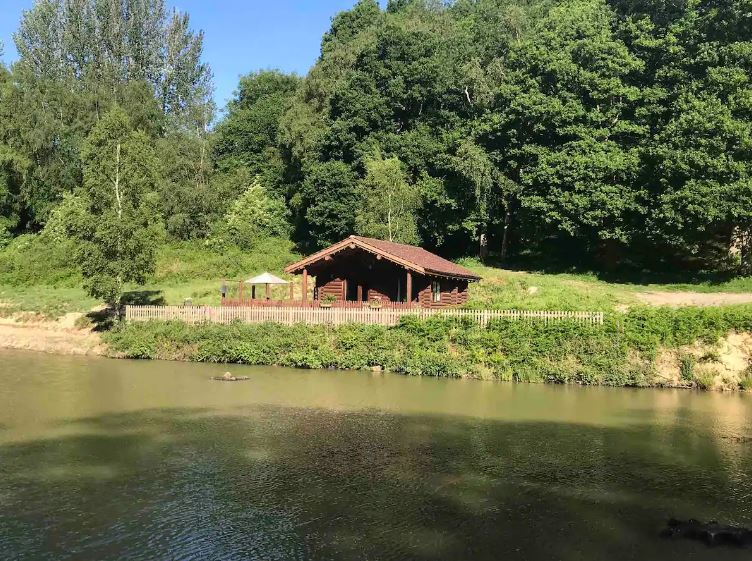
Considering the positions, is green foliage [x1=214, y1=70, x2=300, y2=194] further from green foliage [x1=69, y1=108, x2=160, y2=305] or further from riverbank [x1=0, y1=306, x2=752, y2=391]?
riverbank [x1=0, y1=306, x2=752, y2=391]

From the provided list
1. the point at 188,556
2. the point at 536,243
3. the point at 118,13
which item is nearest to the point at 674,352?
the point at 188,556

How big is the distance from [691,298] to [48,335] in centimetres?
3338

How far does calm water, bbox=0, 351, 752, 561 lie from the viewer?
9.30 metres

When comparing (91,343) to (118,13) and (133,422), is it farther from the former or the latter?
(118,13)

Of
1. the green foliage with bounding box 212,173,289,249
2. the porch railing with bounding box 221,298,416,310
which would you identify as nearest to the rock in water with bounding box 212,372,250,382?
the porch railing with bounding box 221,298,416,310

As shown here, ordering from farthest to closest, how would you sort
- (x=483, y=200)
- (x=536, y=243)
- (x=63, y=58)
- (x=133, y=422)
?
(x=63, y=58), (x=536, y=243), (x=483, y=200), (x=133, y=422)

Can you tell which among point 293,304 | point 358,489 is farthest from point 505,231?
point 358,489

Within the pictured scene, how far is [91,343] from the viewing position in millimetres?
31875

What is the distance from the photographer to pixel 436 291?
3494cm

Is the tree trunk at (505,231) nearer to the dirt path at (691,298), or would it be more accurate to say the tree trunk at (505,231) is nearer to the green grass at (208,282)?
the green grass at (208,282)

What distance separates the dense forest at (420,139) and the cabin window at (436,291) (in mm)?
11139

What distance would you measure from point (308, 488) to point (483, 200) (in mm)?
39564

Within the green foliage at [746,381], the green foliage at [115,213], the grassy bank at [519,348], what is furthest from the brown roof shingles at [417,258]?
the green foliage at [746,381]

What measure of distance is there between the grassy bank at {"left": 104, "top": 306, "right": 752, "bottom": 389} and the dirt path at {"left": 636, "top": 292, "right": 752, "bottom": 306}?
36.7ft
